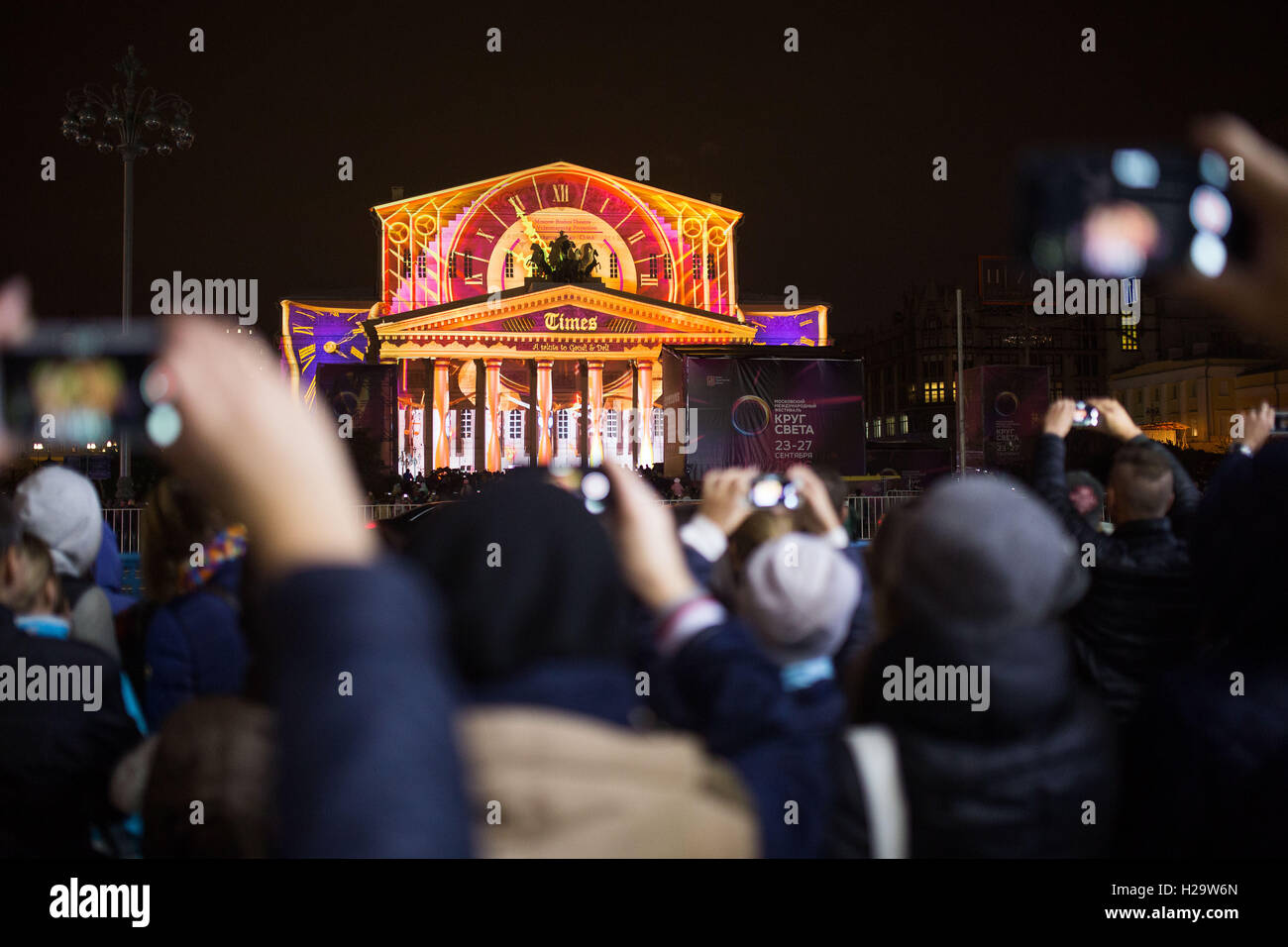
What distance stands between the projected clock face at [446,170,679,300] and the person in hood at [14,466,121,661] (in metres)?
35.6

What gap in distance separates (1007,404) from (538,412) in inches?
823

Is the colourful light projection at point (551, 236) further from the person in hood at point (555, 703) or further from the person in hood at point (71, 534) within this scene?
the person in hood at point (555, 703)

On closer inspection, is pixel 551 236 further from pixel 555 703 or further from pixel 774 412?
pixel 555 703

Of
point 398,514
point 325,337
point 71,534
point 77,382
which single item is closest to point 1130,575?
point 77,382

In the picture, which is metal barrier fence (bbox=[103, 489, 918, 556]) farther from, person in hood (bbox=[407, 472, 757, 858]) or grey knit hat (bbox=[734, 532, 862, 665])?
person in hood (bbox=[407, 472, 757, 858])

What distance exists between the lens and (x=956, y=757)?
1.88m

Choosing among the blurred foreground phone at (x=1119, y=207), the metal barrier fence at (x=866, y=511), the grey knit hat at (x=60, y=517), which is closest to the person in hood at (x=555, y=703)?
the blurred foreground phone at (x=1119, y=207)

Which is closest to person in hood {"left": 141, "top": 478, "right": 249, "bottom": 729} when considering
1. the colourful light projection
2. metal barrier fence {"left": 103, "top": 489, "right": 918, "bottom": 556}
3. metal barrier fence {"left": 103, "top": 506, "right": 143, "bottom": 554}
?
metal barrier fence {"left": 103, "top": 489, "right": 918, "bottom": 556}

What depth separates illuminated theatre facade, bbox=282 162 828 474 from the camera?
3444 cm

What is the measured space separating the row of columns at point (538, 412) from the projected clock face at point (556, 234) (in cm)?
459

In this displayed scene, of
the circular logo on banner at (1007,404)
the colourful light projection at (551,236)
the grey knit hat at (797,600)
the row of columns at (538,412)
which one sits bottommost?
the grey knit hat at (797,600)

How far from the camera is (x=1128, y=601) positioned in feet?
12.1

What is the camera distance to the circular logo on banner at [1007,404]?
18.5 meters
